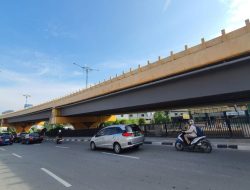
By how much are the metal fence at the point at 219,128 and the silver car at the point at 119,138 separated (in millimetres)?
5612

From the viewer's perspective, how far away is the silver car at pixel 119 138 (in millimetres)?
10820

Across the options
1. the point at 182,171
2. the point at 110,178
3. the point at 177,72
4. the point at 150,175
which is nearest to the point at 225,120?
the point at 177,72

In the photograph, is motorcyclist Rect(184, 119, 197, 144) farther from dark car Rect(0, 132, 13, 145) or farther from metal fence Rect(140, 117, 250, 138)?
dark car Rect(0, 132, 13, 145)

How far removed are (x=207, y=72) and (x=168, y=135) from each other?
285 inches

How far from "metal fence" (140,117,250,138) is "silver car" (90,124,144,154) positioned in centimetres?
561

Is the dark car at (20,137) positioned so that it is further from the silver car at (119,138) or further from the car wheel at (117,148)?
the car wheel at (117,148)

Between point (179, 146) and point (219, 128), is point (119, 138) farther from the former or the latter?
point (219, 128)

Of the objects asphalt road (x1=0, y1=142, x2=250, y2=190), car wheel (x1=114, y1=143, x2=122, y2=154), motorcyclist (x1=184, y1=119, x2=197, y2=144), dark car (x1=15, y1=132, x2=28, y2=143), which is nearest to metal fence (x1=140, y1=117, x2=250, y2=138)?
motorcyclist (x1=184, y1=119, x2=197, y2=144)

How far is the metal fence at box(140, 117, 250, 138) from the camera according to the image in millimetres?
11859

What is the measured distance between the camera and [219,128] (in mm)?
13203

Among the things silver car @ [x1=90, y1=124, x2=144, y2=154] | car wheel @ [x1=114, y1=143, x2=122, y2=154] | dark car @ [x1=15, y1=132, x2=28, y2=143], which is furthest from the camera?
dark car @ [x1=15, y1=132, x2=28, y2=143]

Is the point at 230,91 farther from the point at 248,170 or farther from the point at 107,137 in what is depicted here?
the point at 107,137

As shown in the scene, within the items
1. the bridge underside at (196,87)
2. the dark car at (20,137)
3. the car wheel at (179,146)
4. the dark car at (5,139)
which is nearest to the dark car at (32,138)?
the dark car at (5,139)

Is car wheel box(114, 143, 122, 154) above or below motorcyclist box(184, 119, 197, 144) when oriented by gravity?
below
